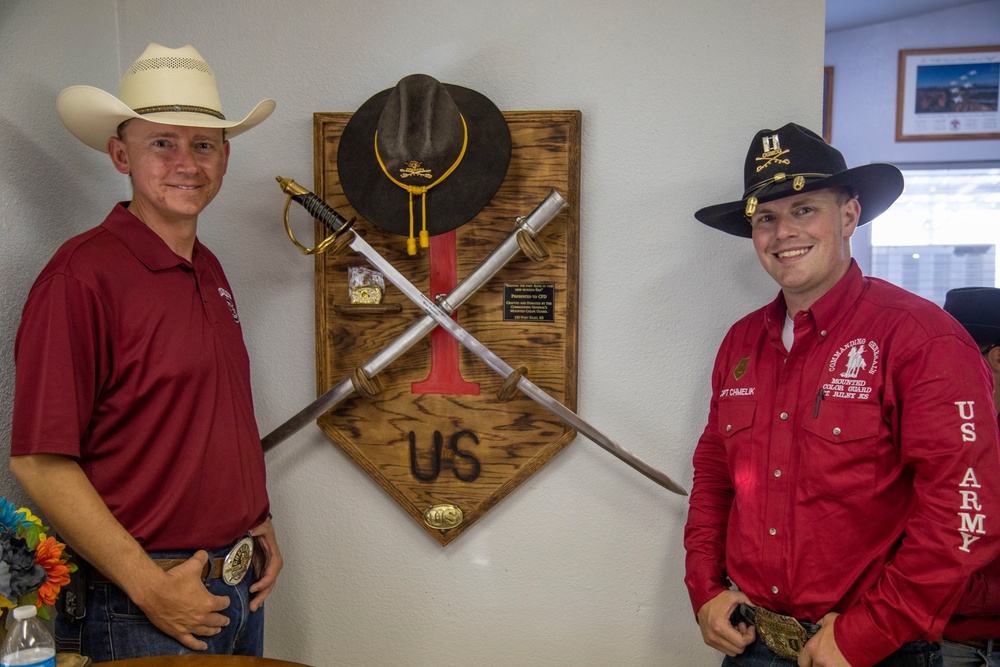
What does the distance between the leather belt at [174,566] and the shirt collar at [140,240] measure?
1.86 feet

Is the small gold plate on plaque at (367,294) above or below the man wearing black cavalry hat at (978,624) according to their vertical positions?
above

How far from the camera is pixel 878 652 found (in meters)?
1.17

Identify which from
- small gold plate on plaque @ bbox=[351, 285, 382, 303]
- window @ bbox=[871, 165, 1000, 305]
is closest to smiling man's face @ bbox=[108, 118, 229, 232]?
small gold plate on plaque @ bbox=[351, 285, 382, 303]

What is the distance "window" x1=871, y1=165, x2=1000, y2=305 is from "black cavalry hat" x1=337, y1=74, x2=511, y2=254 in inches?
112

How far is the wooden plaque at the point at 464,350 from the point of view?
175 cm

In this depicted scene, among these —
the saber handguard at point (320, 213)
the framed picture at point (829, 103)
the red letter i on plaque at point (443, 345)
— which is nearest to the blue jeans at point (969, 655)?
the red letter i on plaque at point (443, 345)

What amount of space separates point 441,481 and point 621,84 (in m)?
1.14

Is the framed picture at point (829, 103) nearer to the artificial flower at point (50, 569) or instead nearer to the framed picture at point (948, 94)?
the framed picture at point (948, 94)

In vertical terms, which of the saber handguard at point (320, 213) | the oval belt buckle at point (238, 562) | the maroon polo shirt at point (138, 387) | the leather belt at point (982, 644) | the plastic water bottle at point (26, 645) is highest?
the saber handguard at point (320, 213)

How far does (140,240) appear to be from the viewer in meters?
1.35

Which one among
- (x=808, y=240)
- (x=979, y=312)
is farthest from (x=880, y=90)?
(x=808, y=240)

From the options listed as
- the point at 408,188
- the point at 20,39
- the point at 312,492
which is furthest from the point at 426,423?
the point at 20,39

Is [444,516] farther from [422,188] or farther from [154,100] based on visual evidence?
[154,100]

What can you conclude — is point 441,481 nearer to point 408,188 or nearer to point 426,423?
point 426,423
